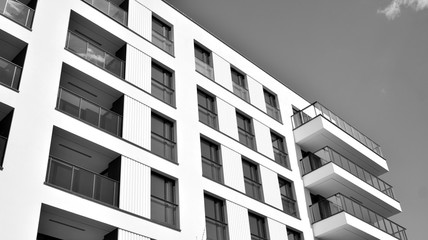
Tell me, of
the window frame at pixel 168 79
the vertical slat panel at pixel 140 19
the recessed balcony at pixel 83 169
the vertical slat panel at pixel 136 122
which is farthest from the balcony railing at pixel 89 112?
the vertical slat panel at pixel 140 19

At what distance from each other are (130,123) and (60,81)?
10.1 feet

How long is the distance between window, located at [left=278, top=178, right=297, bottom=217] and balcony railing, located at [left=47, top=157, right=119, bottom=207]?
1005 cm

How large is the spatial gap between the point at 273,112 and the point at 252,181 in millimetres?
6274

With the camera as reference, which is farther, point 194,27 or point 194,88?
point 194,27

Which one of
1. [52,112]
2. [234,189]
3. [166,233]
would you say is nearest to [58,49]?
[52,112]

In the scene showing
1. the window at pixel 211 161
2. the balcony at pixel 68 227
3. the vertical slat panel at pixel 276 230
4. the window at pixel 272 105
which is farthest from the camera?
the window at pixel 272 105

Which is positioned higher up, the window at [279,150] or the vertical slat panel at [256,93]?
the vertical slat panel at [256,93]

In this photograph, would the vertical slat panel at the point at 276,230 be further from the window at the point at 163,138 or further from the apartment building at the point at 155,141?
the window at the point at 163,138

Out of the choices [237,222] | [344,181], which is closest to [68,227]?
[237,222]

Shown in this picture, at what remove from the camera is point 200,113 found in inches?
920

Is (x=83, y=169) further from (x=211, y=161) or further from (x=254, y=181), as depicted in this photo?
(x=254, y=181)

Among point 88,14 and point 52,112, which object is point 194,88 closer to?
point 88,14

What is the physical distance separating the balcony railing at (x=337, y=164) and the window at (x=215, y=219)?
25.7ft

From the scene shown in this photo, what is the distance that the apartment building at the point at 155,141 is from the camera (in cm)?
1603
